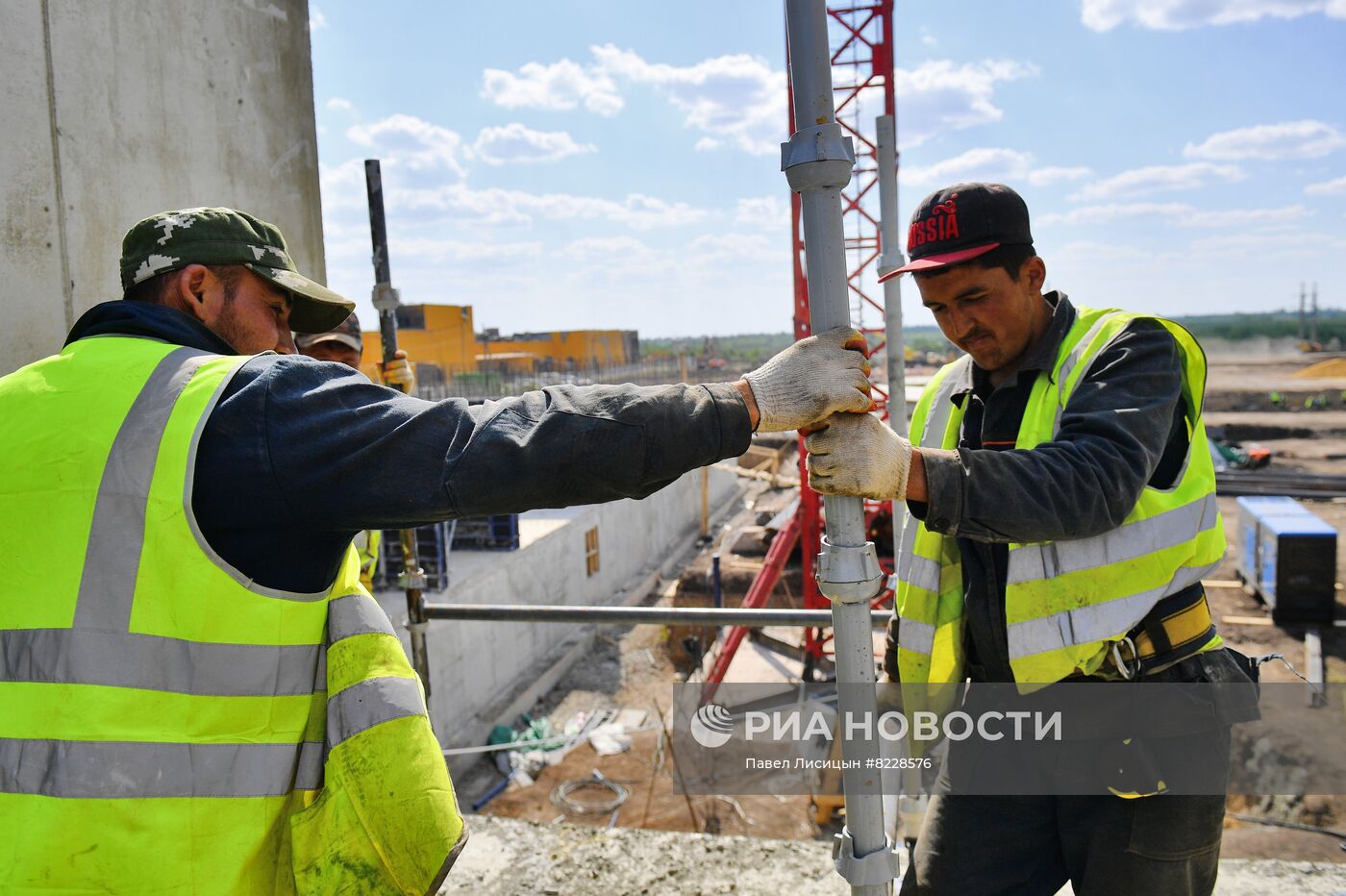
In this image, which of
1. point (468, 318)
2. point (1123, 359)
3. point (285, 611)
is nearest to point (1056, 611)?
point (1123, 359)

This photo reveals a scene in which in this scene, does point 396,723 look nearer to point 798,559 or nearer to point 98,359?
point 98,359

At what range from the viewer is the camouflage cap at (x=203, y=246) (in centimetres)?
175

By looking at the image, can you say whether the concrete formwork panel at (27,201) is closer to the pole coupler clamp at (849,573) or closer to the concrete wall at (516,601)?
the pole coupler clamp at (849,573)

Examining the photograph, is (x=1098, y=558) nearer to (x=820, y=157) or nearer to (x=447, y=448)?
(x=820, y=157)

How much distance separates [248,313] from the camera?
1.87 meters

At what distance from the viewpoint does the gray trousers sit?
1.91 meters

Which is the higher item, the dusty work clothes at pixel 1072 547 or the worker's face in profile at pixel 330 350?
the worker's face in profile at pixel 330 350

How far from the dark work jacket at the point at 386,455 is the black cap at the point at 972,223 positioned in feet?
3.08

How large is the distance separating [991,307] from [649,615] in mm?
1735

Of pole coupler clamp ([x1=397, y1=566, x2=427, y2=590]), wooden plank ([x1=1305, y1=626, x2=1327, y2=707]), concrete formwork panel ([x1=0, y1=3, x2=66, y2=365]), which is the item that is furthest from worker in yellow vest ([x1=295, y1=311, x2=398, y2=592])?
wooden plank ([x1=1305, y1=626, x2=1327, y2=707])

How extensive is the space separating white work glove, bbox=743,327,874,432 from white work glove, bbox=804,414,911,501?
1.8 inches

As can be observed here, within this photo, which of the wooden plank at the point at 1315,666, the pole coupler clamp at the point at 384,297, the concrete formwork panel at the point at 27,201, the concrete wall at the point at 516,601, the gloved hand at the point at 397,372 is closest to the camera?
the concrete formwork panel at the point at 27,201

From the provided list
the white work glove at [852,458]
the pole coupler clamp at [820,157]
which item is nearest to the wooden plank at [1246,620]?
the white work glove at [852,458]

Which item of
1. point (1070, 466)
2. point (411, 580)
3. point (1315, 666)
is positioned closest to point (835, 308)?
point (1070, 466)
